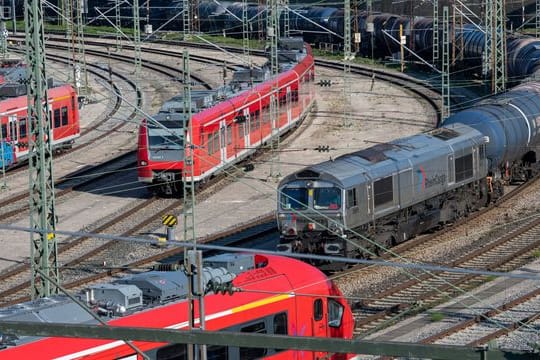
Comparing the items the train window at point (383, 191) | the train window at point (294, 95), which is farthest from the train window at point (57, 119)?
the train window at point (383, 191)

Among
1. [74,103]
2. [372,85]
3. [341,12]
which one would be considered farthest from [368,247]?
[341,12]

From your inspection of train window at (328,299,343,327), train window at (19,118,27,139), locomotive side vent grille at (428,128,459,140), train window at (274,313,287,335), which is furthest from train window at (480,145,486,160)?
train window at (274,313,287,335)

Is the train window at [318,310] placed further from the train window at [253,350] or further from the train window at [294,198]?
the train window at [294,198]

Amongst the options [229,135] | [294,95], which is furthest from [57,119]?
[294,95]

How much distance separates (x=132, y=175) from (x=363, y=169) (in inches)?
608

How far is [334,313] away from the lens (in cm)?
1880

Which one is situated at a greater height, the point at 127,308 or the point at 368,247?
the point at 127,308

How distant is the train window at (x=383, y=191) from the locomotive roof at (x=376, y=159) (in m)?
0.19

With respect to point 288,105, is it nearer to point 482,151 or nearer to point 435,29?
point 482,151

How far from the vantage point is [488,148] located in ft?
113

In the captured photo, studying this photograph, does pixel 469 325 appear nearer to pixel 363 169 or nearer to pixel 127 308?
pixel 363 169

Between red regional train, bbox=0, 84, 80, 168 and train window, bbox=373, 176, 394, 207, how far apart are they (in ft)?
46.5

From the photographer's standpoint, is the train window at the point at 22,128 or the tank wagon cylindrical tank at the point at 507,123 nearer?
the tank wagon cylindrical tank at the point at 507,123

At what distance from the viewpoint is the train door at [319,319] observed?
18.1 meters
